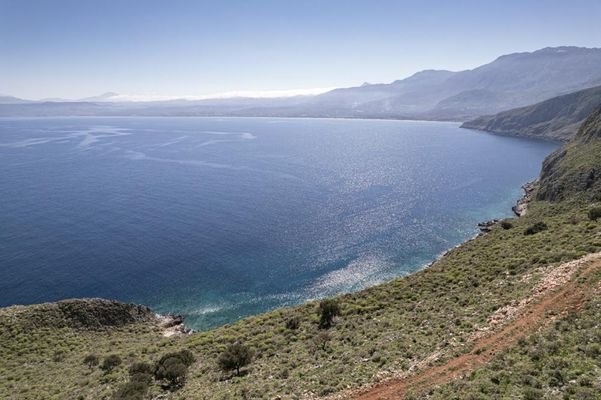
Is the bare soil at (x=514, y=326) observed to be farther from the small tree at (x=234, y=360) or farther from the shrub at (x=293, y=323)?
the shrub at (x=293, y=323)

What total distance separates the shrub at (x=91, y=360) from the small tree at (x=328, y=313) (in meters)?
20.9

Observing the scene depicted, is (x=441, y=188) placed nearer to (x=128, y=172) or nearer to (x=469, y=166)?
(x=469, y=166)

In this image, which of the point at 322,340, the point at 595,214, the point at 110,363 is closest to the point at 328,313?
the point at 322,340

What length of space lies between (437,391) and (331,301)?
820 inches

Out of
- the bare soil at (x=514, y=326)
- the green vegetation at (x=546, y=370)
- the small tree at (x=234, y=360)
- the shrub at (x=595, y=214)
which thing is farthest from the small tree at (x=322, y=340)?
the shrub at (x=595, y=214)

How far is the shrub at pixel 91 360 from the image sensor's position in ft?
120

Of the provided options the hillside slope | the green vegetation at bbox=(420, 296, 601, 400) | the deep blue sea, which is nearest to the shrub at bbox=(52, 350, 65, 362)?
the deep blue sea

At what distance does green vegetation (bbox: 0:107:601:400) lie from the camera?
18.5 metres

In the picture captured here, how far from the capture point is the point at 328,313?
1431 inches

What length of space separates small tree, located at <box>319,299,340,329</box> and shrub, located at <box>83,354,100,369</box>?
20.9 meters

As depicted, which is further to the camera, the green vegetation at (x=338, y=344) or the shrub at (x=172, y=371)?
the shrub at (x=172, y=371)

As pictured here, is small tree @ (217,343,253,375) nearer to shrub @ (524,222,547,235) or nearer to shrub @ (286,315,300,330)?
shrub @ (286,315,300,330)

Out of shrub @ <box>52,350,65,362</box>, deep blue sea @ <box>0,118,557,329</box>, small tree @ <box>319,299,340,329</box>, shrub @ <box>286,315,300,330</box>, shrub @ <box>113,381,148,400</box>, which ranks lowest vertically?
deep blue sea @ <box>0,118,557,329</box>

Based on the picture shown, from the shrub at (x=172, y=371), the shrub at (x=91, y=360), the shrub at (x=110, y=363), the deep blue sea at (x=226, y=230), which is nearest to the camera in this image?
the shrub at (x=172, y=371)
